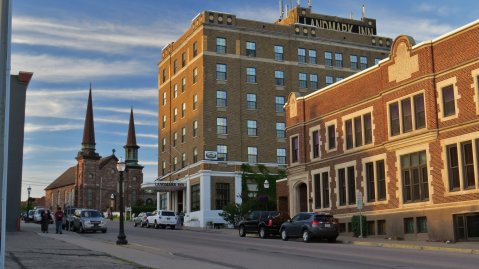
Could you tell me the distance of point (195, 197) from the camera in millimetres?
61844

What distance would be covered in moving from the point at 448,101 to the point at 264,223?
→ 12.9 metres

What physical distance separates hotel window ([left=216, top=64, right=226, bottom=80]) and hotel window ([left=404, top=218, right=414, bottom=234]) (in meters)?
33.5

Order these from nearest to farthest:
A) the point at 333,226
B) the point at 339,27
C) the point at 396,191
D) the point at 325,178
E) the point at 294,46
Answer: the point at 333,226
the point at 396,191
the point at 325,178
the point at 294,46
the point at 339,27

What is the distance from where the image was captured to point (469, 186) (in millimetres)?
28141

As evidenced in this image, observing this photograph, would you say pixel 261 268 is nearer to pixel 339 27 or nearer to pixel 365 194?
pixel 365 194

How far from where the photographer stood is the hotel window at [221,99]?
61.4 m

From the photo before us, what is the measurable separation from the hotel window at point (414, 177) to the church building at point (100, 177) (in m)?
87.7

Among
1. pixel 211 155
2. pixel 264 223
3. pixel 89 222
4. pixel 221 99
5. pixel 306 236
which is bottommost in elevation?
pixel 306 236

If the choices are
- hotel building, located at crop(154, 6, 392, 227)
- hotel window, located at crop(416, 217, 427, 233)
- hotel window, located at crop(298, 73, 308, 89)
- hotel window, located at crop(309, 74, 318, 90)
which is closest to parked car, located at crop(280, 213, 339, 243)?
hotel window, located at crop(416, 217, 427, 233)

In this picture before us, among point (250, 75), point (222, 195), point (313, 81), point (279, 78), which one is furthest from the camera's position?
point (313, 81)

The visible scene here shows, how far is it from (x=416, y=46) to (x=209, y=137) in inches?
1230

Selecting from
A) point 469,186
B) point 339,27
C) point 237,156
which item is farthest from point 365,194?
point 339,27

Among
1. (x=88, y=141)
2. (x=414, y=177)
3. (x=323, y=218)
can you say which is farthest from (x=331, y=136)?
(x=88, y=141)

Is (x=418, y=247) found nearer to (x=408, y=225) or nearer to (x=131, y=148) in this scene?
(x=408, y=225)
